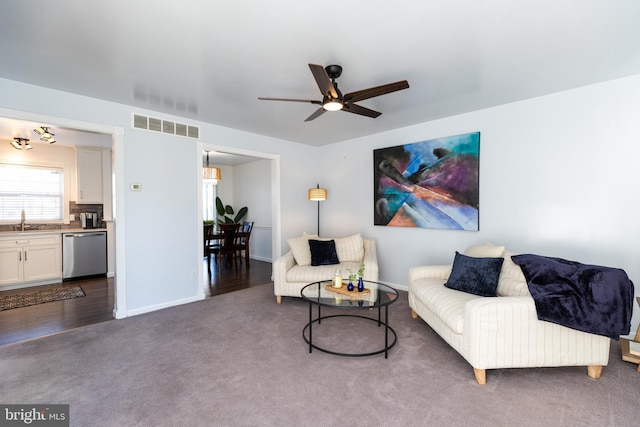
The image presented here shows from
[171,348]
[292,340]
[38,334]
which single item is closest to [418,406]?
[292,340]

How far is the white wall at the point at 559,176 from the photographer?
2812 millimetres

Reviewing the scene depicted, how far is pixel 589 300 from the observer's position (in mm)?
2070

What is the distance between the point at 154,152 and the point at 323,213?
2999mm

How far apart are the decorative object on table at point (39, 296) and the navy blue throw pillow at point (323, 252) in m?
3.46

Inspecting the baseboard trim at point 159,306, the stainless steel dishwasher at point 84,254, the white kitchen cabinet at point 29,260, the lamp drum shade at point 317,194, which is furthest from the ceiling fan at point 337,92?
the white kitchen cabinet at point 29,260

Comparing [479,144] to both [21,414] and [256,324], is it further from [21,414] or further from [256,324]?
[21,414]

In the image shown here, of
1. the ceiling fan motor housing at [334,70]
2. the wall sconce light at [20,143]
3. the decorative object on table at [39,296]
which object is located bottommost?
the decorative object on table at [39,296]

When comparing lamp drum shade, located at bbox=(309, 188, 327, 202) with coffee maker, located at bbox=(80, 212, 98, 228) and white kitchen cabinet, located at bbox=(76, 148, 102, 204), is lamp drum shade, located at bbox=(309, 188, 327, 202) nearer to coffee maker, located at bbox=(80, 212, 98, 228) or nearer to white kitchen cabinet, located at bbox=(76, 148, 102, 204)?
white kitchen cabinet, located at bbox=(76, 148, 102, 204)

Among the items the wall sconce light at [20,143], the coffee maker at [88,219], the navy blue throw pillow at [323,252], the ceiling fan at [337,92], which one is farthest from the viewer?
the coffee maker at [88,219]

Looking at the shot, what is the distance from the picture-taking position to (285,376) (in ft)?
7.29

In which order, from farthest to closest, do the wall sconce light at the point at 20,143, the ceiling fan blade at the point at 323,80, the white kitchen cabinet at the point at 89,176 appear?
the white kitchen cabinet at the point at 89,176 → the wall sconce light at the point at 20,143 → the ceiling fan blade at the point at 323,80

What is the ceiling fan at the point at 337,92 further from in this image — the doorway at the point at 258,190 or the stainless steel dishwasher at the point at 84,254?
the stainless steel dishwasher at the point at 84,254

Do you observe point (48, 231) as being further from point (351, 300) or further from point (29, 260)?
point (351, 300)

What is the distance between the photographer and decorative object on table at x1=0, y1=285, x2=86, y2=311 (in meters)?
3.89
